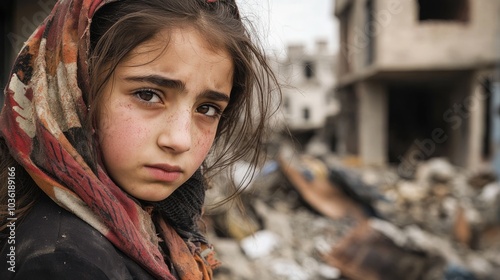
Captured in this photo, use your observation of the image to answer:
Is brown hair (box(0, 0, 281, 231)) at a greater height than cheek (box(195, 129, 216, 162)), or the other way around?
brown hair (box(0, 0, 281, 231))

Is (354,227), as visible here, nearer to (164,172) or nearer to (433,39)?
(164,172)

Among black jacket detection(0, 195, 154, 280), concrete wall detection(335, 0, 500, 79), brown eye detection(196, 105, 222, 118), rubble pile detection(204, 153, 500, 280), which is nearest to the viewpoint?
black jacket detection(0, 195, 154, 280)

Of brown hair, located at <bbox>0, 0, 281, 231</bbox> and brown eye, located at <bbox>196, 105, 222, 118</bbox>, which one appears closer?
brown hair, located at <bbox>0, 0, 281, 231</bbox>

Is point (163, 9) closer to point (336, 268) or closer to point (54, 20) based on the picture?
point (54, 20)

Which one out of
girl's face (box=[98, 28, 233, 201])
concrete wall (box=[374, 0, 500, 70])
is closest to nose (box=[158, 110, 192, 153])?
girl's face (box=[98, 28, 233, 201])

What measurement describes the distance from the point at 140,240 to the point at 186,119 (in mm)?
245

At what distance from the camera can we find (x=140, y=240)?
840 mm

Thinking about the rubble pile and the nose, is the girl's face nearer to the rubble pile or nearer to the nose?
the nose

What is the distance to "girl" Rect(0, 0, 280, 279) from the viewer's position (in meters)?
0.78

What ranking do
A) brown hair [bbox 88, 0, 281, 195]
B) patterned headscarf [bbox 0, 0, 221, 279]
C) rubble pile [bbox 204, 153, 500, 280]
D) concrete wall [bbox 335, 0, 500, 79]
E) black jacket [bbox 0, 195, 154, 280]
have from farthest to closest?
concrete wall [bbox 335, 0, 500, 79]
rubble pile [bbox 204, 153, 500, 280]
brown hair [bbox 88, 0, 281, 195]
patterned headscarf [bbox 0, 0, 221, 279]
black jacket [bbox 0, 195, 154, 280]

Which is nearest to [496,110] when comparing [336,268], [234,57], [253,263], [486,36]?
[486,36]

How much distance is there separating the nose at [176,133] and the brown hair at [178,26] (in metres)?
0.13

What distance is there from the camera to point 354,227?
237 inches

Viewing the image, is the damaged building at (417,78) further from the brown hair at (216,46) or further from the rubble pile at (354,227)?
the brown hair at (216,46)
